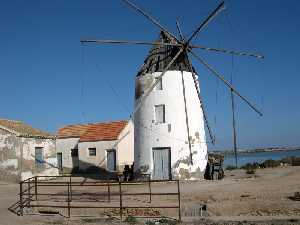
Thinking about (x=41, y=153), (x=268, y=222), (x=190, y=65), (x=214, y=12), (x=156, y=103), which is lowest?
(x=268, y=222)

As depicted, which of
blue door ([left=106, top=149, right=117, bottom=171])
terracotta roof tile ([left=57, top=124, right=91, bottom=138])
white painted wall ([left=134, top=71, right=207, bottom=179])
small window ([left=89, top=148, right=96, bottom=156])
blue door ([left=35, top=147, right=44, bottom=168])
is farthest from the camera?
terracotta roof tile ([left=57, top=124, right=91, bottom=138])

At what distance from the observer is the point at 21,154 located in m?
24.7

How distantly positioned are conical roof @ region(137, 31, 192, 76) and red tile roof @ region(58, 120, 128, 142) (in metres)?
9.51

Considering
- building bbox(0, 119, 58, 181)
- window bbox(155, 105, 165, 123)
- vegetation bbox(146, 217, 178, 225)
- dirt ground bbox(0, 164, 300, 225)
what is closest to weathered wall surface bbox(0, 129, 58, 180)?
building bbox(0, 119, 58, 181)

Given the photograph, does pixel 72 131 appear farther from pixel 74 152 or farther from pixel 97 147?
pixel 97 147

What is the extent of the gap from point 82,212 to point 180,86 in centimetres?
1043

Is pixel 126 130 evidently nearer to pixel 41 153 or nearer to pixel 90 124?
pixel 90 124

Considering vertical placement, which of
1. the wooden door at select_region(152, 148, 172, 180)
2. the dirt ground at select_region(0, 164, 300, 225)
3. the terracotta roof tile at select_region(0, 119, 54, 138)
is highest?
the terracotta roof tile at select_region(0, 119, 54, 138)

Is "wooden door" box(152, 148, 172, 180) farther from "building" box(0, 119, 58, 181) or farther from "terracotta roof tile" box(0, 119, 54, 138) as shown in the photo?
"terracotta roof tile" box(0, 119, 54, 138)

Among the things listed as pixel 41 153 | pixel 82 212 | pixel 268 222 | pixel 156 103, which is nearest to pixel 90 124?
pixel 41 153

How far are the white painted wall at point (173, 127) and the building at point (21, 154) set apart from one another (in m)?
6.57

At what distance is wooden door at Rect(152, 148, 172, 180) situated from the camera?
73.2 ft

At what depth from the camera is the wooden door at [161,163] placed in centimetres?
2232

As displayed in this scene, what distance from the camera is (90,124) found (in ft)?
120
